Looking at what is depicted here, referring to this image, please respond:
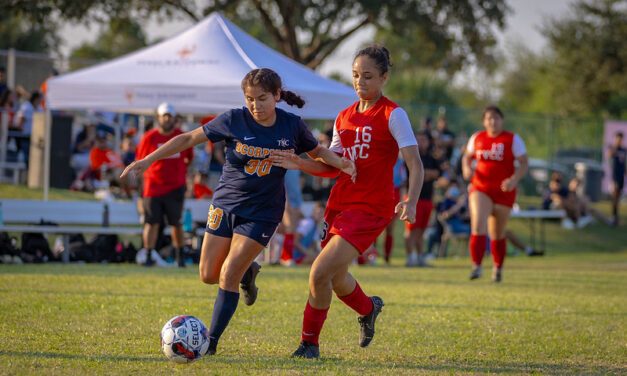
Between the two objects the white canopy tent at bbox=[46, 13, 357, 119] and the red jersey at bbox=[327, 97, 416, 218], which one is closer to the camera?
the red jersey at bbox=[327, 97, 416, 218]

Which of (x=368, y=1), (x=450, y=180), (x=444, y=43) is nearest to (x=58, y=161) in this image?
(x=450, y=180)

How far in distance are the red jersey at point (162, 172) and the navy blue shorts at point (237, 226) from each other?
18.4 feet

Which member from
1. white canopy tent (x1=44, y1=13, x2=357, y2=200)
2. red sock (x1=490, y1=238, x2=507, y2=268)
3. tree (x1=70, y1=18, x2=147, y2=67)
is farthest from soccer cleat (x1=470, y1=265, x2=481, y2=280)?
tree (x1=70, y1=18, x2=147, y2=67)

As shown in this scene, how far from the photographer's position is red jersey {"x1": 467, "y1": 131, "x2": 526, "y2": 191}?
33.6 feet

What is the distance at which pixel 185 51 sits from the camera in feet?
43.0

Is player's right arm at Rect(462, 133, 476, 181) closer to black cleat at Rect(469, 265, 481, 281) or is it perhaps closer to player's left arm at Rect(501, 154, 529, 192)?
player's left arm at Rect(501, 154, 529, 192)

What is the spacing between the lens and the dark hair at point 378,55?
529 centimetres

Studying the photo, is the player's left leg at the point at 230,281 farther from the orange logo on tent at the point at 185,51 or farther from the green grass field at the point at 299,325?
the orange logo on tent at the point at 185,51

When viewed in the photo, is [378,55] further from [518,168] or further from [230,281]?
[518,168]

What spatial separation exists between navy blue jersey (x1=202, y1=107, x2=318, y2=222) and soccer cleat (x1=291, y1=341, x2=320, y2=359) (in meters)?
0.86

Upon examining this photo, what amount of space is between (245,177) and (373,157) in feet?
2.88

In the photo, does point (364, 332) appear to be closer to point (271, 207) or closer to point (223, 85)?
point (271, 207)

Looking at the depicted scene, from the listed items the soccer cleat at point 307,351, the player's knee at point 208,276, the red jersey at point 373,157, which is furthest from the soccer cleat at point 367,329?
the player's knee at point 208,276

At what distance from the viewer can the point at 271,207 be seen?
5191 mm
